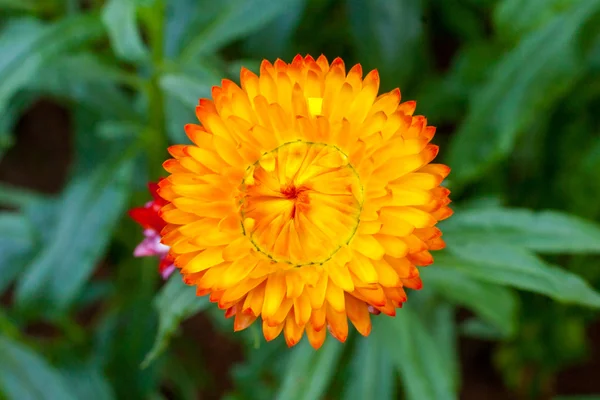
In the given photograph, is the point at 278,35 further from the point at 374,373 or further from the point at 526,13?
the point at 374,373

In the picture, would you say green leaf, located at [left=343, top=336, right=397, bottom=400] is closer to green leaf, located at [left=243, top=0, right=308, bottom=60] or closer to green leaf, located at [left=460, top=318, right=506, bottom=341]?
green leaf, located at [left=460, top=318, right=506, bottom=341]

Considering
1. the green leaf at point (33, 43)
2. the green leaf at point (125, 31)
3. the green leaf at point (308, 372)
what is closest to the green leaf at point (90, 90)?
the green leaf at point (33, 43)

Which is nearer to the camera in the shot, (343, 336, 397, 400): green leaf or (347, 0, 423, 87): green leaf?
(343, 336, 397, 400): green leaf

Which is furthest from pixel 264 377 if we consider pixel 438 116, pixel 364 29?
pixel 364 29

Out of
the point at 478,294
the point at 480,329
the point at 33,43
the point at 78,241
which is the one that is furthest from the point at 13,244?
the point at 480,329

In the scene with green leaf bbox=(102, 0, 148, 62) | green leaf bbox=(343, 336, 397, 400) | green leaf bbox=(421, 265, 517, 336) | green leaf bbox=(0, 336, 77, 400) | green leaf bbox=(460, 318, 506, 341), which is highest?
green leaf bbox=(102, 0, 148, 62)

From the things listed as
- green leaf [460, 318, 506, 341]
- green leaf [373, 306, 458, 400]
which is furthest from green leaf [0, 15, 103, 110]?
green leaf [460, 318, 506, 341]
